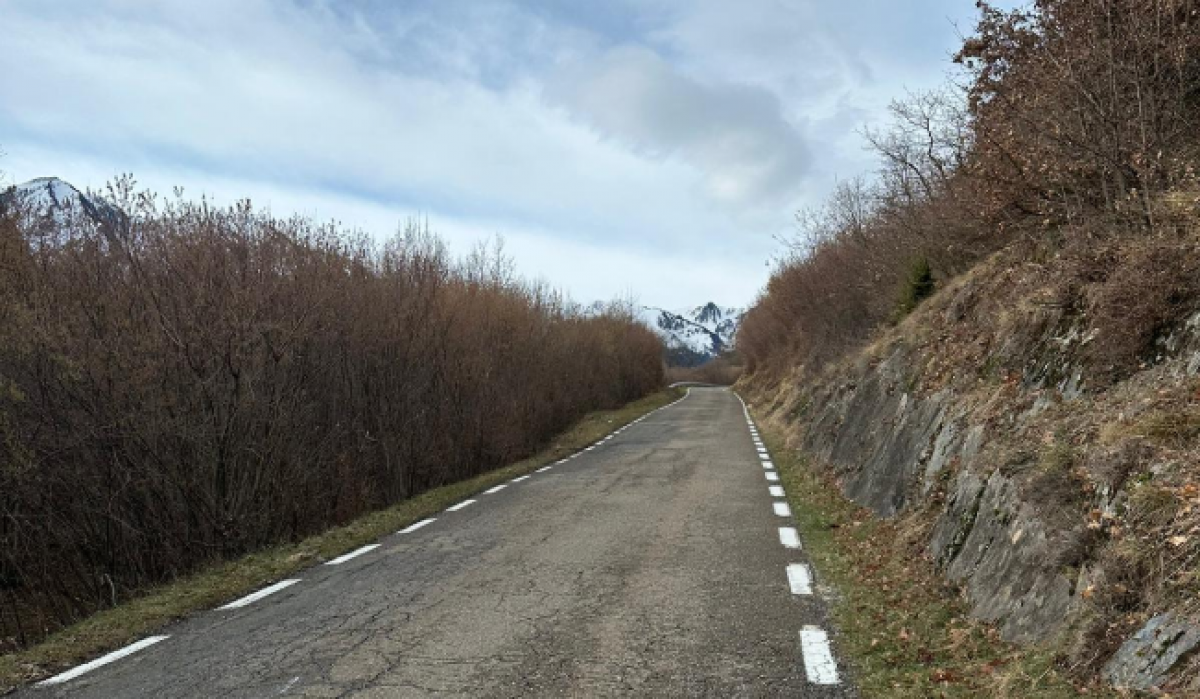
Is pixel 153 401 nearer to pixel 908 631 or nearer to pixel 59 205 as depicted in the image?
pixel 59 205

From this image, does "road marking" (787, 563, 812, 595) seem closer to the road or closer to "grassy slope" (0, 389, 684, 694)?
the road

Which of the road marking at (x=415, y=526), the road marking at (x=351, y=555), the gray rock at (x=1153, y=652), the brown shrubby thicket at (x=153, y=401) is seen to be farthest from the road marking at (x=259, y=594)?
the gray rock at (x=1153, y=652)

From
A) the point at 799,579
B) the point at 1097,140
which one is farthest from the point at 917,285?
the point at 799,579

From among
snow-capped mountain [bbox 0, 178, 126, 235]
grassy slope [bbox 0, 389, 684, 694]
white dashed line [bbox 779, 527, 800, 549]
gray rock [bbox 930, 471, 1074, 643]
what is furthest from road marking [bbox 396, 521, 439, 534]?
snow-capped mountain [bbox 0, 178, 126, 235]

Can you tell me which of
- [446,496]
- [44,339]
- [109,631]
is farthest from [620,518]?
[44,339]

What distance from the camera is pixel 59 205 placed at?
1001 centimetres

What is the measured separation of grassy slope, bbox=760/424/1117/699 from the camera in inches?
145

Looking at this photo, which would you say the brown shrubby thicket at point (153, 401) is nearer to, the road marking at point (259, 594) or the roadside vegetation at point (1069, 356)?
the road marking at point (259, 594)

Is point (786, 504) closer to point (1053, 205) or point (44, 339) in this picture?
point (1053, 205)

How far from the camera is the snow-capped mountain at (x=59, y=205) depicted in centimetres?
976

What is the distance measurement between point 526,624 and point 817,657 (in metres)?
1.93

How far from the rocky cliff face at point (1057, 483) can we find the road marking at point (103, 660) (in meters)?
5.48

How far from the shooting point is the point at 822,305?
26875mm

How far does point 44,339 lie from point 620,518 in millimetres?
7070
